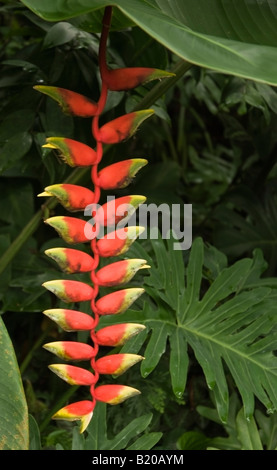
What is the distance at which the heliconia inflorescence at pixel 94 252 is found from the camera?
1.92 ft

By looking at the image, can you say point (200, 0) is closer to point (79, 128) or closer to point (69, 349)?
point (69, 349)

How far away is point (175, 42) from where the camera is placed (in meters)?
0.49

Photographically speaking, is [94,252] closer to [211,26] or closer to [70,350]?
[70,350]

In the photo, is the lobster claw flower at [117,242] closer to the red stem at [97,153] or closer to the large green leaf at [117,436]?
the red stem at [97,153]

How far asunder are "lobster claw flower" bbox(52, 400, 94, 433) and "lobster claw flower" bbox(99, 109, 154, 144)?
242mm

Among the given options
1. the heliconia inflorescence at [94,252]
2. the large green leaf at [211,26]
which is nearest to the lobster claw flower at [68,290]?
the heliconia inflorescence at [94,252]

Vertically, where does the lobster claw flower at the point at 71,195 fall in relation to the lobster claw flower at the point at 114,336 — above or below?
above

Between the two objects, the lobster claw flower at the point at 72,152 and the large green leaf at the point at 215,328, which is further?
the large green leaf at the point at 215,328

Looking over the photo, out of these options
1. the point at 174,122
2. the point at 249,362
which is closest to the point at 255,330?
the point at 249,362

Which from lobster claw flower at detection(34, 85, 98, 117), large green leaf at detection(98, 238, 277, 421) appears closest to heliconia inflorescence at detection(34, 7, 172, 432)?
lobster claw flower at detection(34, 85, 98, 117)

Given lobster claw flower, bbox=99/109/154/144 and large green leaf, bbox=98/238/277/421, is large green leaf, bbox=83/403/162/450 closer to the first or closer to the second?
large green leaf, bbox=98/238/277/421

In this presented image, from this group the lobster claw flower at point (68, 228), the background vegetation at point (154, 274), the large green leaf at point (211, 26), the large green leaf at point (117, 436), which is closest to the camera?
the large green leaf at point (211, 26)

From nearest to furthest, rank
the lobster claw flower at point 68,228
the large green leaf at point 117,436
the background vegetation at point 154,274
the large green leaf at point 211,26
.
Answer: the large green leaf at point 211,26, the lobster claw flower at point 68,228, the background vegetation at point 154,274, the large green leaf at point 117,436

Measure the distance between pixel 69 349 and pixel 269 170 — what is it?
43.9 inches
